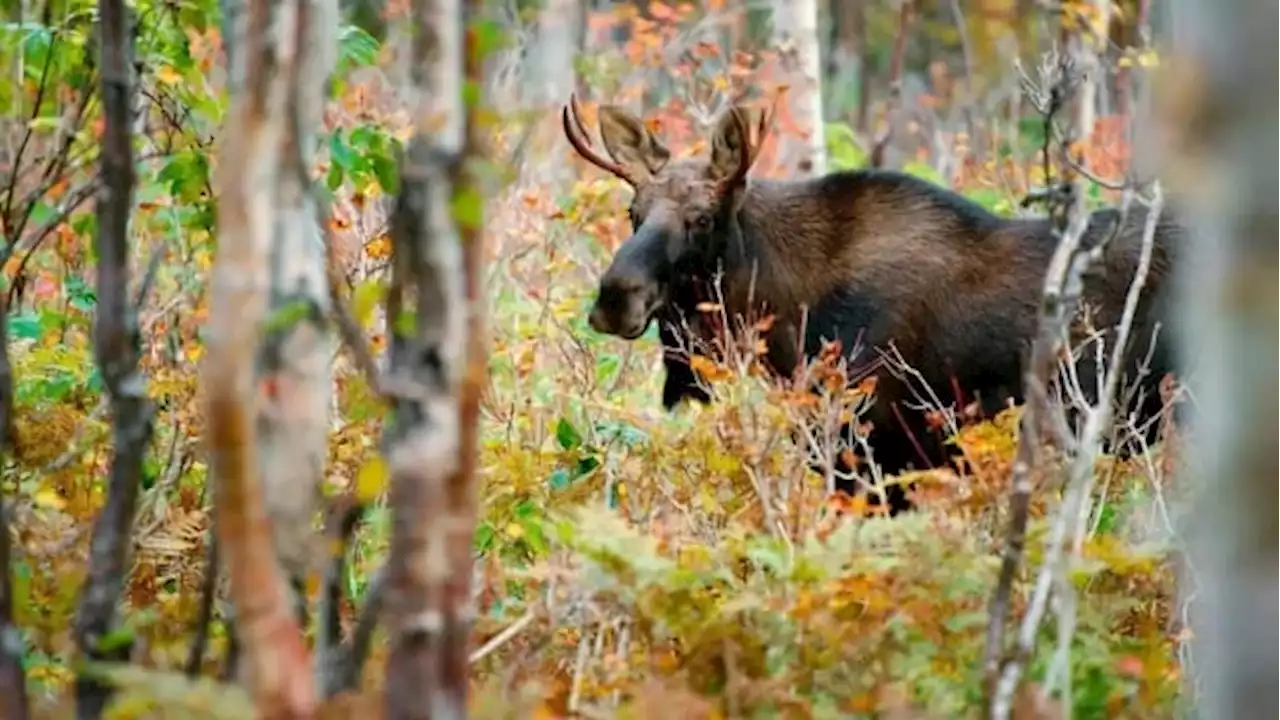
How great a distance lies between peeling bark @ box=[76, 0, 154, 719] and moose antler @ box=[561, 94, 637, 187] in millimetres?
4017

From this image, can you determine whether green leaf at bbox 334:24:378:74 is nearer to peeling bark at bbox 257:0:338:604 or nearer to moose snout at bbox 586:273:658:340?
moose snout at bbox 586:273:658:340

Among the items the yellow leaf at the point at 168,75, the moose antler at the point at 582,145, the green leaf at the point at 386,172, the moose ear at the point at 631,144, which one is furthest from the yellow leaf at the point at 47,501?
the moose ear at the point at 631,144

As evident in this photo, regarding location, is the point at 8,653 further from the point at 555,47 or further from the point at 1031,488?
the point at 555,47

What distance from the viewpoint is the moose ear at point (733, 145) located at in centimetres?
760

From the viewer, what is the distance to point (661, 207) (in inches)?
303

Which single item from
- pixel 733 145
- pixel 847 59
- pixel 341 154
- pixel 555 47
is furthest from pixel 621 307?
pixel 847 59

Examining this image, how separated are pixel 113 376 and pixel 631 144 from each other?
15.0ft

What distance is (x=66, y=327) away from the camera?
739 cm

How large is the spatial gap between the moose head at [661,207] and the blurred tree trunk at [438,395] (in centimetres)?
413

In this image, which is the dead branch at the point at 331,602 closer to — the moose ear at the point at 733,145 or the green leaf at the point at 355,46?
the green leaf at the point at 355,46

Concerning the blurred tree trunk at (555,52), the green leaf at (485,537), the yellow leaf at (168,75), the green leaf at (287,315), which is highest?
the blurred tree trunk at (555,52)

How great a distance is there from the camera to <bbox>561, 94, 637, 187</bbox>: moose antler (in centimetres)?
784

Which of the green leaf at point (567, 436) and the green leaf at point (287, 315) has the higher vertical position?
the green leaf at point (287, 315)

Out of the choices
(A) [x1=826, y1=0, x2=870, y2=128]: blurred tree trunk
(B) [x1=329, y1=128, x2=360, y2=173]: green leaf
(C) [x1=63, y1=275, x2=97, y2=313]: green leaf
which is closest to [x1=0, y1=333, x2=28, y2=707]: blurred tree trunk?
(B) [x1=329, y1=128, x2=360, y2=173]: green leaf
